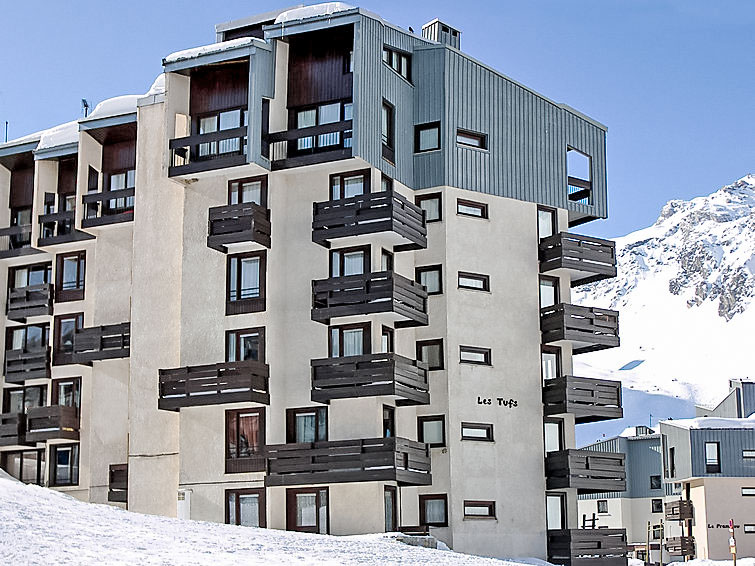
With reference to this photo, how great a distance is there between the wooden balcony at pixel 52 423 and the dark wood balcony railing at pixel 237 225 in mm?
10413

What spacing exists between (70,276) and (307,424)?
14.6 m

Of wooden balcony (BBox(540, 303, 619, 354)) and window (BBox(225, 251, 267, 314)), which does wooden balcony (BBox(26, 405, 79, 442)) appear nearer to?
window (BBox(225, 251, 267, 314))

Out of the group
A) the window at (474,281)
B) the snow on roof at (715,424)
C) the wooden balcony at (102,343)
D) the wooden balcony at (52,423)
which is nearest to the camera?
the window at (474,281)

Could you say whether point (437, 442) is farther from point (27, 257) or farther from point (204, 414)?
point (27, 257)

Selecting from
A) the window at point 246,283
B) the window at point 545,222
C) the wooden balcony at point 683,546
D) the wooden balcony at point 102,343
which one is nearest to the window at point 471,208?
the window at point 545,222

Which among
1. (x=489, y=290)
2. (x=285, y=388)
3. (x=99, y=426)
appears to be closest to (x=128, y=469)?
(x=99, y=426)

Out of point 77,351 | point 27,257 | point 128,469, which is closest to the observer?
point 128,469

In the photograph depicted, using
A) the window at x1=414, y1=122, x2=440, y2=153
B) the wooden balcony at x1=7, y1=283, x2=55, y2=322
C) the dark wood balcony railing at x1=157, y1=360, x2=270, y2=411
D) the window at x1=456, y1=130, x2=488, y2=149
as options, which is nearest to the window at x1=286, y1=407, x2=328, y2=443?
the dark wood balcony railing at x1=157, y1=360, x2=270, y2=411

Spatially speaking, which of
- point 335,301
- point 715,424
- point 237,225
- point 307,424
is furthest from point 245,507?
point 715,424

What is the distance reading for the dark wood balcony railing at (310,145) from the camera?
43938 millimetres

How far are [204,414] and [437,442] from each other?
8.10 metres

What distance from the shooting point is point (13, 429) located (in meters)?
51.0

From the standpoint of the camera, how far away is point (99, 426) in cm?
4900

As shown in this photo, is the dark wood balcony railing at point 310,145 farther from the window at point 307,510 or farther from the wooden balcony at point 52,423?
the wooden balcony at point 52,423
